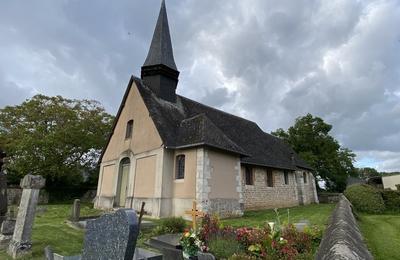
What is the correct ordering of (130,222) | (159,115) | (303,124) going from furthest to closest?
(303,124) → (159,115) → (130,222)

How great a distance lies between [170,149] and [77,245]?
22.9ft

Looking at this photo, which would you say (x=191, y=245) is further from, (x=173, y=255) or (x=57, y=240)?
(x=57, y=240)

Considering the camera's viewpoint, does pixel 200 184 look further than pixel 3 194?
Yes

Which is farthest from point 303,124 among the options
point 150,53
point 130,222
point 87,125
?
point 130,222

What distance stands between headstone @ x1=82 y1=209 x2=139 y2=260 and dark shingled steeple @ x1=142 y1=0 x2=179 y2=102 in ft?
45.4

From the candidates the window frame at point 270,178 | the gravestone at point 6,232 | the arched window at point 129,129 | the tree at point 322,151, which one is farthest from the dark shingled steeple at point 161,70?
the tree at point 322,151

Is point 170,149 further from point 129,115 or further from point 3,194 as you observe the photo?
point 3,194

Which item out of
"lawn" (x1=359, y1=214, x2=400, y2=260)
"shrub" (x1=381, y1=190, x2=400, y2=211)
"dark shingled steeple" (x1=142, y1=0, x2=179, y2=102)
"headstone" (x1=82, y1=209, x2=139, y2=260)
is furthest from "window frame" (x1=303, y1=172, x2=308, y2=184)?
"headstone" (x1=82, y1=209, x2=139, y2=260)

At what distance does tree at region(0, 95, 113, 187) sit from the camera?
75.7ft

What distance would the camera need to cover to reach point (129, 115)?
16.7m

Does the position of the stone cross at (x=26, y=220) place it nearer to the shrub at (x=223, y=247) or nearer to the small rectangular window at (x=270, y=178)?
the shrub at (x=223, y=247)

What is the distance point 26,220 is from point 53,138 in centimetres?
1877

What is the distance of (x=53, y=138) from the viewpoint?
23.2 m

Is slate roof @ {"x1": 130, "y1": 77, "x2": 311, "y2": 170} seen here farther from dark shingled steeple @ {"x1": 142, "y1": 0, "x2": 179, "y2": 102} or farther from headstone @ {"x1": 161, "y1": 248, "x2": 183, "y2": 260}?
headstone @ {"x1": 161, "y1": 248, "x2": 183, "y2": 260}
